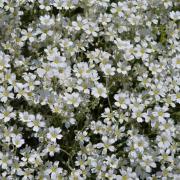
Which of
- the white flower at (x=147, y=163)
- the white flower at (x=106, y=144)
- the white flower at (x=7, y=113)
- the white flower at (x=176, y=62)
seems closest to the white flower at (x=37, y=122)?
the white flower at (x=7, y=113)

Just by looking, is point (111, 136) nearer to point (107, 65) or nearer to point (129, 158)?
point (129, 158)

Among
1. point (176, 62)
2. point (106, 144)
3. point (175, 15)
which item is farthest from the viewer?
point (175, 15)

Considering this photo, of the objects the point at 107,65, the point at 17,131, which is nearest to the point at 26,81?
the point at 17,131

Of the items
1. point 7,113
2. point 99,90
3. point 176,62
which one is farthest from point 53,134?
point 176,62

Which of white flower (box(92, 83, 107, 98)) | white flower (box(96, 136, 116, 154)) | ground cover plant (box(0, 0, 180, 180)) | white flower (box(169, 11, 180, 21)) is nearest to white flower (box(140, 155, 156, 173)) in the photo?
ground cover plant (box(0, 0, 180, 180))

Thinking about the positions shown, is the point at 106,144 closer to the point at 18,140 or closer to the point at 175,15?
the point at 18,140

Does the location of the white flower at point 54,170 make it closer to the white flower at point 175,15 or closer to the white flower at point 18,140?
the white flower at point 18,140

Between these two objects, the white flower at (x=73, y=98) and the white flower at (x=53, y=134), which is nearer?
the white flower at (x=53, y=134)

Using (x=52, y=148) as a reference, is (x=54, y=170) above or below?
below

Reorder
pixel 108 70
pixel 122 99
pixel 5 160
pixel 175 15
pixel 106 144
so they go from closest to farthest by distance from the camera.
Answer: pixel 5 160
pixel 106 144
pixel 122 99
pixel 108 70
pixel 175 15
